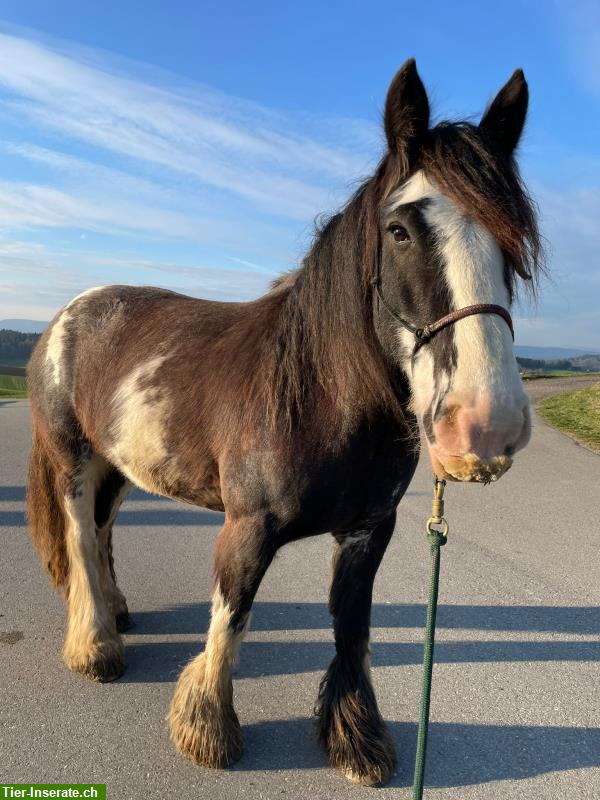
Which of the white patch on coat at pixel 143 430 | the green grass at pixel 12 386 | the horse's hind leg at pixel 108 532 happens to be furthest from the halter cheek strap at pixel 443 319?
the green grass at pixel 12 386

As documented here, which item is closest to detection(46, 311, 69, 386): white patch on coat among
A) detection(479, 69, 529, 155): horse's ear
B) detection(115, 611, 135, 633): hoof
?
detection(115, 611, 135, 633): hoof

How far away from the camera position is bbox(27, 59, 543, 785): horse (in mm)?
1538

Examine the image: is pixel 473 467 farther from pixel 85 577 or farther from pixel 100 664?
pixel 85 577

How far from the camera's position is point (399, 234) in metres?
1.67

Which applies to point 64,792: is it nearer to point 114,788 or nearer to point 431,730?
point 114,788

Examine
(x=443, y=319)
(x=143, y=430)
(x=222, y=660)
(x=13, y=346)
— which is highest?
(x=443, y=319)

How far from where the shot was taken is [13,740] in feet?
7.68

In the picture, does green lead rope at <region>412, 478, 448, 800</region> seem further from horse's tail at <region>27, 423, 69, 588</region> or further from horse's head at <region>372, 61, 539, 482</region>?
horse's tail at <region>27, 423, 69, 588</region>

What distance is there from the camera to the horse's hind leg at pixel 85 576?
288cm

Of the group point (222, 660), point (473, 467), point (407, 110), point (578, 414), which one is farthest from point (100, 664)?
point (578, 414)

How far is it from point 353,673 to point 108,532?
1.68 meters

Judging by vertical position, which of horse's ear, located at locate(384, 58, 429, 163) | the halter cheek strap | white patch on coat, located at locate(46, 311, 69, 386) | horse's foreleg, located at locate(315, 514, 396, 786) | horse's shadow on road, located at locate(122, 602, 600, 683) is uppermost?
horse's ear, located at locate(384, 58, 429, 163)

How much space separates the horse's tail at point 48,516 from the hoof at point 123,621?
35 cm

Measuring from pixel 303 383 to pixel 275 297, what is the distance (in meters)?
0.54
